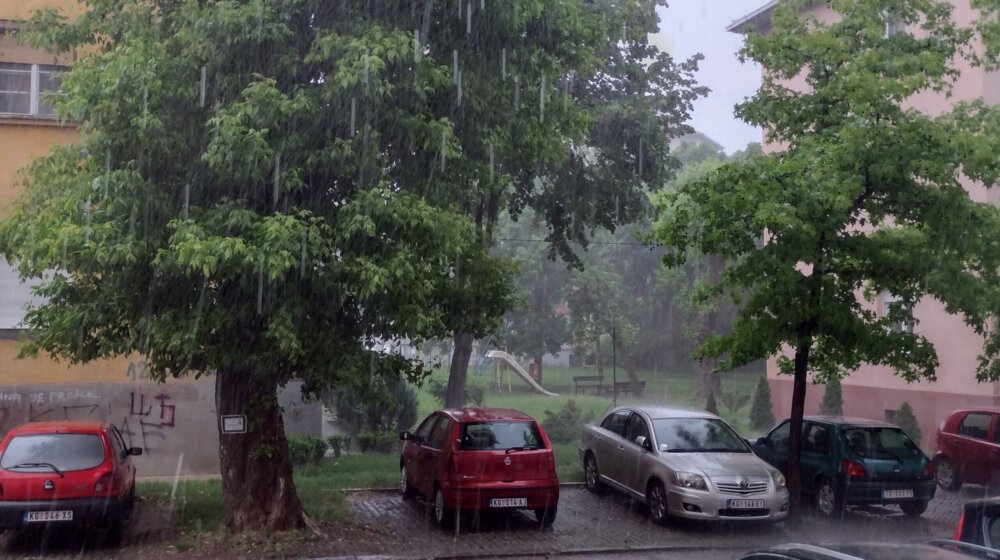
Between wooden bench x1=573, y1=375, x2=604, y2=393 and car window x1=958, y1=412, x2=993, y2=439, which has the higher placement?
car window x1=958, y1=412, x2=993, y2=439

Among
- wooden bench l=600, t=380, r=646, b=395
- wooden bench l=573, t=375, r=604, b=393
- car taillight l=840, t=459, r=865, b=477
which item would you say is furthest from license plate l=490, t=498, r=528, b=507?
wooden bench l=600, t=380, r=646, b=395

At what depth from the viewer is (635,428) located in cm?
1418

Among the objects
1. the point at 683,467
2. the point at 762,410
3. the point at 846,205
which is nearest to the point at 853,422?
the point at 683,467

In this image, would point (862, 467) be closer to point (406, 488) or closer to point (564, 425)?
point (406, 488)

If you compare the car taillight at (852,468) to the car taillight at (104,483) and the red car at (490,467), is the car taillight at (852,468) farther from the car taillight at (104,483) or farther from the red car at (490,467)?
the car taillight at (104,483)

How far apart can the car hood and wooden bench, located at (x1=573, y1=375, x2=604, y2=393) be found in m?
32.0

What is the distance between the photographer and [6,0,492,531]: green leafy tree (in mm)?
9492

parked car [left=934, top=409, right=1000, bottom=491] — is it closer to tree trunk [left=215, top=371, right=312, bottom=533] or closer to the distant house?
the distant house

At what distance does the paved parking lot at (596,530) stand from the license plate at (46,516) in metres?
3.51

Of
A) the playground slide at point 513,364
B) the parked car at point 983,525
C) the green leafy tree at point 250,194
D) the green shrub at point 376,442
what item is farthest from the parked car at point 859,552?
the playground slide at point 513,364

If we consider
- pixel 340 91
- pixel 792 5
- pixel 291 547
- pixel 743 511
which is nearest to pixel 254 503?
pixel 291 547

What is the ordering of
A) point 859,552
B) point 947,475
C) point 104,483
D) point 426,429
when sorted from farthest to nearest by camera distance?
point 947,475
point 426,429
point 104,483
point 859,552

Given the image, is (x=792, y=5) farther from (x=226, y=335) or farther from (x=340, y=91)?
(x=226, y=335)

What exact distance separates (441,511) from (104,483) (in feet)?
13.6
